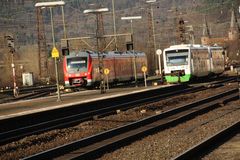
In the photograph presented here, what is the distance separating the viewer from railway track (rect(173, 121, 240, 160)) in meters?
11.6

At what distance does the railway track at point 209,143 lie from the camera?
38.1 feet

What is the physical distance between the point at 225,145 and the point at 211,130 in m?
2.93

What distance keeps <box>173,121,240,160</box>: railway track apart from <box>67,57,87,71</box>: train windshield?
95.5 ft

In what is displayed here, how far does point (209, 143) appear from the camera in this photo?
1334cm

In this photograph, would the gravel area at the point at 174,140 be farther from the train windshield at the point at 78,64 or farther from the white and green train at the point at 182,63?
the train windshield at the point at 78,64

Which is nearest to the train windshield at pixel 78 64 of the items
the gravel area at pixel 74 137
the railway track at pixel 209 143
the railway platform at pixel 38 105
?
the railway platform at pixel 38 105

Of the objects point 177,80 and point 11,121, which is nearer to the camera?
point 11,121

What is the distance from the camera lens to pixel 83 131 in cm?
1812

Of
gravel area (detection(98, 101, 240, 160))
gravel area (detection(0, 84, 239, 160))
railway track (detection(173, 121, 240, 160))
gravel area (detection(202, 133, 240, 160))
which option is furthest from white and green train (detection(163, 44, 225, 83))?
gravel area (detection(202, 133, 240, 160))

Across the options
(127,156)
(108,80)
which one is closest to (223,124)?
(127,156)

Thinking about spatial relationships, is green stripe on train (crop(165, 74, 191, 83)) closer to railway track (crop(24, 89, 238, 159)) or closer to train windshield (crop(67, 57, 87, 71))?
train windshield (crop(67, 57, 87, 71))

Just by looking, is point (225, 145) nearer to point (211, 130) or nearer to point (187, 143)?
point (187, 143)

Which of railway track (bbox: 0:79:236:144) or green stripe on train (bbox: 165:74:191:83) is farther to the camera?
green stripe on train (bbox: 165:74:191:83)

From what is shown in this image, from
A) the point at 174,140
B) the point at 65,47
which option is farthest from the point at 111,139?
the point at 65,47
